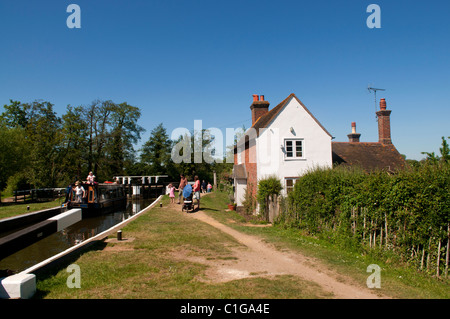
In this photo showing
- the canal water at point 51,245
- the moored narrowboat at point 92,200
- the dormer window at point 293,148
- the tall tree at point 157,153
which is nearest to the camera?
the canal water at point 51,245

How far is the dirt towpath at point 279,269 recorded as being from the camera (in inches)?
246

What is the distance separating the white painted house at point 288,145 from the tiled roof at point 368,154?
10.7ft

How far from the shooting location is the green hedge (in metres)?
7.29

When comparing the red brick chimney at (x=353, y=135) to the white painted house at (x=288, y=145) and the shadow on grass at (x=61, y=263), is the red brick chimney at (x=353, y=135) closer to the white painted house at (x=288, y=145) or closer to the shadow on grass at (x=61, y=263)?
the white painted house at (x=288, y=145)

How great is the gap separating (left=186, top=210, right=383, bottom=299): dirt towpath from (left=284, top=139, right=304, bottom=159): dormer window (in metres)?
11.6

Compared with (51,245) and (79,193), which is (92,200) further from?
(51,245)

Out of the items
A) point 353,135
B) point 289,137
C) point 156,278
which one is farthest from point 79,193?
point 353,135

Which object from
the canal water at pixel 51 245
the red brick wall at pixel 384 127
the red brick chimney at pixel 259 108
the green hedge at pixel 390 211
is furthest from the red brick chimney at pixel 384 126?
the canal water at pixel 51 245

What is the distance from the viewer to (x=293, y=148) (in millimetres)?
21344

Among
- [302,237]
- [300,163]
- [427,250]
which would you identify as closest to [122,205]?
[300,163]

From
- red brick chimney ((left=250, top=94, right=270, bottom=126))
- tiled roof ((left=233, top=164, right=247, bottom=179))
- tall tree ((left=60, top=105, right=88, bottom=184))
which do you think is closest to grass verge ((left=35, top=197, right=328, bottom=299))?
tiled roof ((left=233, top=164, right=247, bottom=179))

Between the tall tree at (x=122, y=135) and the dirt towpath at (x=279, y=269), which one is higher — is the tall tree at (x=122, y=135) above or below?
above
